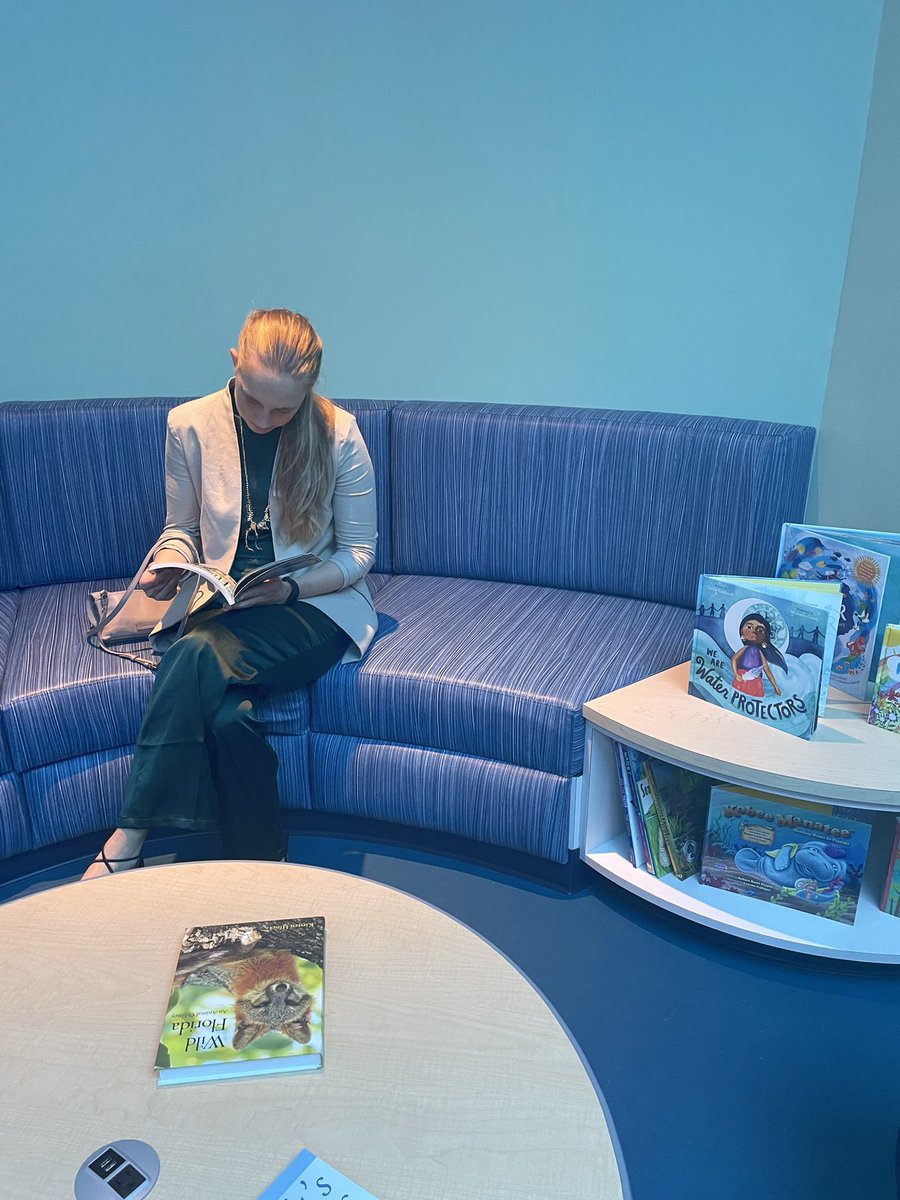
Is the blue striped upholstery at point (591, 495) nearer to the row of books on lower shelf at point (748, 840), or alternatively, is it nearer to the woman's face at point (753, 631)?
the woman's face at point (753, 631)

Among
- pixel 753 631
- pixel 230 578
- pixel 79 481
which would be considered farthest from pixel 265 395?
pixel 753 631

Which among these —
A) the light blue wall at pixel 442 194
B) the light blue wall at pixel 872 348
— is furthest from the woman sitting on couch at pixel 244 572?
the light blue wall at pixel 872 348

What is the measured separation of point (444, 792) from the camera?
2.22 meters

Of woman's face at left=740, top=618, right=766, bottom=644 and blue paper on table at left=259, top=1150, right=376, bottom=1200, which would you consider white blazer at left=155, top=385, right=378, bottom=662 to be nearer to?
woman's face at left=740, top=618, right=766, bottom=644

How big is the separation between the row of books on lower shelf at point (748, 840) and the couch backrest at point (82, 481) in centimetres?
116

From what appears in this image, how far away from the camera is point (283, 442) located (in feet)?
7.32

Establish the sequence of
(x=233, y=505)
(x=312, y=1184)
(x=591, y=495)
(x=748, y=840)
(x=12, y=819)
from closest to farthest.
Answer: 1. (x=312, y=1184)
2. (x=748, y=840)
3. (x=12, y=819)
4. (x=233, y=505)
5. (x=591, y=495)

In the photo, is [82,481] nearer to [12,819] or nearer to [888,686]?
[12,819]

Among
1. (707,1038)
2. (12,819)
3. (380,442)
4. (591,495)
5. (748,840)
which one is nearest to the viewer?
(707,1038)

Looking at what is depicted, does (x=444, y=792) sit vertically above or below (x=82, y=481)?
below

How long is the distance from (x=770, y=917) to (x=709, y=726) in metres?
0.40

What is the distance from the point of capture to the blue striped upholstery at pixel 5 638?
2127 millimetres

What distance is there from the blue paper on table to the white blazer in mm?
1282

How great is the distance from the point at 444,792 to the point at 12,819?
0.93m
